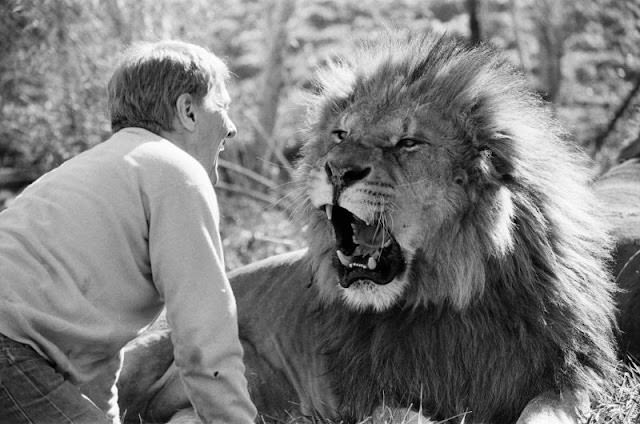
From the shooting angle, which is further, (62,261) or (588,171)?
(588,171)

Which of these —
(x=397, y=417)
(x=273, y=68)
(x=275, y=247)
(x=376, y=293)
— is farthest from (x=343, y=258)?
(x=273, y=68)

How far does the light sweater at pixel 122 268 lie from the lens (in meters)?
2.95

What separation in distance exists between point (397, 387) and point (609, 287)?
0.93 meters

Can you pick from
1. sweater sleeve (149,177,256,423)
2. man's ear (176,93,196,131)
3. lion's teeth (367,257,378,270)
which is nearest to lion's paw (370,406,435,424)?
lion's teeth (367,257,378,270)

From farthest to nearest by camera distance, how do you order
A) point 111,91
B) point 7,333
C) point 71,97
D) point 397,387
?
point 71,97 → point 397,387 → point 111,91 → point 7,333

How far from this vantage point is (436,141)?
363cm

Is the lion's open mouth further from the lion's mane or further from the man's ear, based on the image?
the man's ear

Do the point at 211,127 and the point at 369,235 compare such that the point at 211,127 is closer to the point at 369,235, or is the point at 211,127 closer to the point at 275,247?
the point at 369,235

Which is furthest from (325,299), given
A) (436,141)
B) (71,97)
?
(71,97)

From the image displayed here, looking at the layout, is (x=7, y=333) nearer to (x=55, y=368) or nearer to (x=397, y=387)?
(x=55, y=368)

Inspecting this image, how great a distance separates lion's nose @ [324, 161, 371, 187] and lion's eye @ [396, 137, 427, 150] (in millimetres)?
206

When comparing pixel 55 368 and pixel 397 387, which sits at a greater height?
pixel 55 368

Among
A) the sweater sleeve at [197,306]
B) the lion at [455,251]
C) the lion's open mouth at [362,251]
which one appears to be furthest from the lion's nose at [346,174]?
the sweater sleeve at [197,306]

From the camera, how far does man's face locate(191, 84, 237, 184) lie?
3463mm
